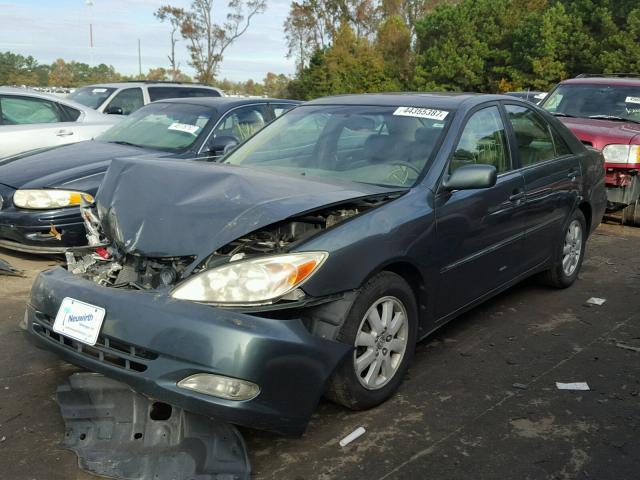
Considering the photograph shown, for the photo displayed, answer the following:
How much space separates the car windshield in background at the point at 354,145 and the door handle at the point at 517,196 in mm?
732

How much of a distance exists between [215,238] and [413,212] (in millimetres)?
1112

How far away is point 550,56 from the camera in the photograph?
28891 mm

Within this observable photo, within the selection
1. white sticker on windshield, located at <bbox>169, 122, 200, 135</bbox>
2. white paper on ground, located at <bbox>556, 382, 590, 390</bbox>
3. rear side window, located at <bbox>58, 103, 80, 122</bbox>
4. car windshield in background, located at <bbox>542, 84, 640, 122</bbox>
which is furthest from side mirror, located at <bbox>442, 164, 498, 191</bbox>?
rear side window, located at <bbox>58, 103, 80, 122</bbox>

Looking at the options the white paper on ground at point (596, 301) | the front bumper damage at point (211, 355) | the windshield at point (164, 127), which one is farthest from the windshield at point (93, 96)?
the front bumper damage at point (211, 355)

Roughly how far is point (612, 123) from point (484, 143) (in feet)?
15.5

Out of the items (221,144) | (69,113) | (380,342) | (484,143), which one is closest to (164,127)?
(221,144)

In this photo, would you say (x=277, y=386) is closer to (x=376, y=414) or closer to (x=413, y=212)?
(x=376, y=414)

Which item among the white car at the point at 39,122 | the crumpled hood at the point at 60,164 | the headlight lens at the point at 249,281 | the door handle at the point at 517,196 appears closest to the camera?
the headlight lens at the point at 249,281

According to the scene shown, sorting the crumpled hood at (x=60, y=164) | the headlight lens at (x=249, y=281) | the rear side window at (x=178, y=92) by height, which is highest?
the rear side window at (x=178, y=92)

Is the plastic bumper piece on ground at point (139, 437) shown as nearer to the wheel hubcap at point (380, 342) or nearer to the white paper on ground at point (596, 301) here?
the wheel hubcap at point (380, 342)

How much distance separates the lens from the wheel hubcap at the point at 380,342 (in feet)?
10.1

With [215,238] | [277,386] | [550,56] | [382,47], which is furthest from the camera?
[382,47]

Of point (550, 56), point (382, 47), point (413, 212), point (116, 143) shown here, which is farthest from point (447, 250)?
point (382, 47)

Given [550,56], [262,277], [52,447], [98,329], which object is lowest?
[52,447]
